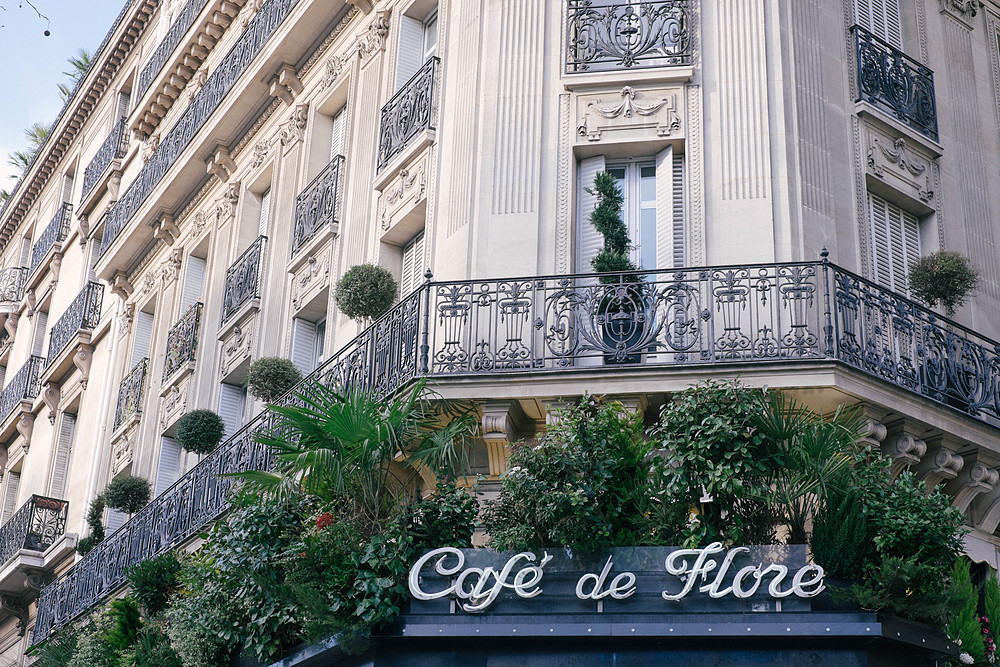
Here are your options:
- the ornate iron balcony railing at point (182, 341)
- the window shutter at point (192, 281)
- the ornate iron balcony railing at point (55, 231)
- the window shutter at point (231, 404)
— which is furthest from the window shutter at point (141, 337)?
the ornate iron balcony railing at point (55, 231)

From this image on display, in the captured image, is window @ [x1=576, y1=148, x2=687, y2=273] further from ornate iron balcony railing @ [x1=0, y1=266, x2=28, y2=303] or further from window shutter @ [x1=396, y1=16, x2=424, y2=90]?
ornate iron balcony railing @ [x1=0, y1=266, x2=28, y2=303]

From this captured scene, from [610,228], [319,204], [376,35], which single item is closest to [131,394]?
[319,204]

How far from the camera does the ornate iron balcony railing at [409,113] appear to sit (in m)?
17.6

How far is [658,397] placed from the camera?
1310 centimetres

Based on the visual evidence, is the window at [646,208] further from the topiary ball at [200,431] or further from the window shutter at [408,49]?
the topiary ball at [200,431]

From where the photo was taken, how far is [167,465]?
77.5ft

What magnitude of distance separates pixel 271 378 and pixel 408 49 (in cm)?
474

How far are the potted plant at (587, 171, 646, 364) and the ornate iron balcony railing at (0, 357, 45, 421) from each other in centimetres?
2165

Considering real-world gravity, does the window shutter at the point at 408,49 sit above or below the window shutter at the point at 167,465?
above

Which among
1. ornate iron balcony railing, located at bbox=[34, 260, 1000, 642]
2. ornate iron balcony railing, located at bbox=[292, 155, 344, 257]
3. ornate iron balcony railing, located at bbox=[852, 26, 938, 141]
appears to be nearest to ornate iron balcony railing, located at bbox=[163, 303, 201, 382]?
ornate iron balcony railing, located at bbox=[292, 155, 344, 257]

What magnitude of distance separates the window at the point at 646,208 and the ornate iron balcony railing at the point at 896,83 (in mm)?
2491

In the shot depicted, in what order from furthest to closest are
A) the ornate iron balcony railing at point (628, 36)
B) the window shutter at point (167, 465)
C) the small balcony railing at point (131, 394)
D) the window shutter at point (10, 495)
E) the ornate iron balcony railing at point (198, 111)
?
the window shutter at point (10, 495) < the small balcony railing at point (131, 394) < the window shutter at point (167, 465) < the ornate iron balcony railing at point (198, 111) < the ornate iron balcony railing at point (628, 36)

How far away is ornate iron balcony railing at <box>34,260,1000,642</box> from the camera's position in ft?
43.5

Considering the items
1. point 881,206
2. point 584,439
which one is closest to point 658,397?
point 584,439
